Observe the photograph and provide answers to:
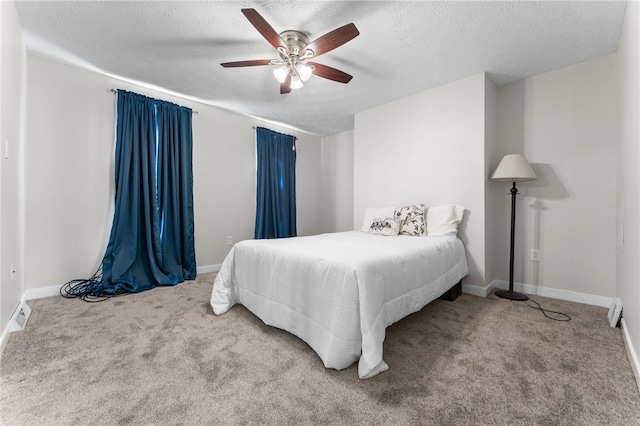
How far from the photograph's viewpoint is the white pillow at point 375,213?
3.35 metres

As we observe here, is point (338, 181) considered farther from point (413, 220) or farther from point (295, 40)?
point (295, 40)

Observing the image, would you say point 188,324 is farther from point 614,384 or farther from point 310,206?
point 310,206

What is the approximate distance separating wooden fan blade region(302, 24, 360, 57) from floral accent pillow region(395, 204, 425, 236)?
1.87m

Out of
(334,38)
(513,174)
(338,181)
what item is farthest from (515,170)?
(338,181)

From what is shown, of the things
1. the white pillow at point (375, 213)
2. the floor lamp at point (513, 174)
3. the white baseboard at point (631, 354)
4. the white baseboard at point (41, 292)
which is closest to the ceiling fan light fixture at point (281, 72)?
the white pillow at point (375, 213)

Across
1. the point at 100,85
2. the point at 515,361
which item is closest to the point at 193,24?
the point at 100,85

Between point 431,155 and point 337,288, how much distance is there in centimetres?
235

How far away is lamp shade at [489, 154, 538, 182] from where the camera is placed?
2.55 meters

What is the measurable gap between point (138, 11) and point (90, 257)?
97.4 inches

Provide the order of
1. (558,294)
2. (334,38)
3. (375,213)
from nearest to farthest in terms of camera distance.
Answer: (334,38), (558,294), (375,213)

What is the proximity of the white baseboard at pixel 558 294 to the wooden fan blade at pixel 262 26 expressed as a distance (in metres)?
3.13

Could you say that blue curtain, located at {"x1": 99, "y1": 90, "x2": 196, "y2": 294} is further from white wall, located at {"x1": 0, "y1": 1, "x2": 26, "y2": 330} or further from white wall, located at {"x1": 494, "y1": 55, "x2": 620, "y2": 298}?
white wall, located at {"x1": 494, "y1": 55, "x2": 620, "y2": 298}

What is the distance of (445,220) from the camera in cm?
285

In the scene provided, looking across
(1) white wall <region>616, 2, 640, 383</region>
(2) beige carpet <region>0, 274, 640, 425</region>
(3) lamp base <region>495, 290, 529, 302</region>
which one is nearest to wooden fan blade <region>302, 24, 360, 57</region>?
(1) white wall <region>616, 2, 640, 383</region>
